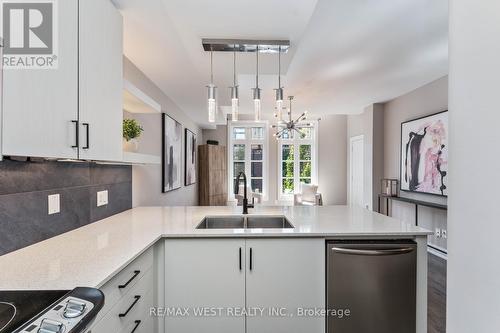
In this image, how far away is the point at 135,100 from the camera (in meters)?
2.02

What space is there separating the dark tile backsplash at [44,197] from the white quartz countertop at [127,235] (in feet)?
0.21

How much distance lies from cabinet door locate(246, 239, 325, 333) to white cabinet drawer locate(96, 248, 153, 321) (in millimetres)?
606

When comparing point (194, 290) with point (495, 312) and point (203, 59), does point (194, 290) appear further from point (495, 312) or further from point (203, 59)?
point (203, 59)

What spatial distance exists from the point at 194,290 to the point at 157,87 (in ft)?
8.86

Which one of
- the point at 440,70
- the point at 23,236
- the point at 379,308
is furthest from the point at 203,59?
the point at 440,70

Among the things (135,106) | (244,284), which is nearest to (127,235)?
(244,284)

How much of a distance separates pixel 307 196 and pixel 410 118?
3.04 metres

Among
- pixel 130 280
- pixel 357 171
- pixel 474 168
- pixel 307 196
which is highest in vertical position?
pixel 474 168

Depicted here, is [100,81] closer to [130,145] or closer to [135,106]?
[130,145]

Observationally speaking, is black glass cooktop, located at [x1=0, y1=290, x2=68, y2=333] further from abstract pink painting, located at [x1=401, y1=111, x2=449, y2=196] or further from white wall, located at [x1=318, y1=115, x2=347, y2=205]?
white wall, located at [x1=318, y1=115, x2=347, y2=205]

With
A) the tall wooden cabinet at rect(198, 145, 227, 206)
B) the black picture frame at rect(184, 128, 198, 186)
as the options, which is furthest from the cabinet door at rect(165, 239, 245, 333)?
Result: the tall wooden cabinet at rect(198, 145, 227, 206)

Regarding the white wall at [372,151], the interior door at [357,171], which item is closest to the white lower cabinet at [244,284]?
the white wall at [372,151]

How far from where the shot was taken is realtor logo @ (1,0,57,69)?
0.96m

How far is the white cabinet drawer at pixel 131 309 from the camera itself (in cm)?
103
